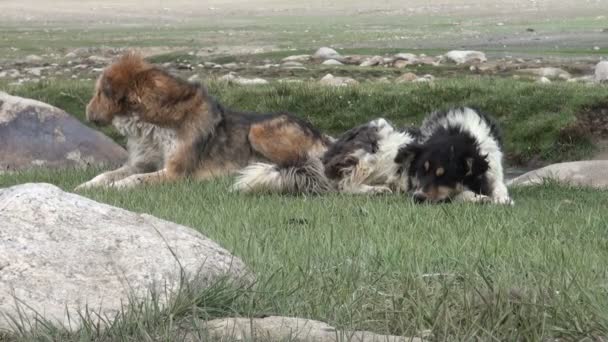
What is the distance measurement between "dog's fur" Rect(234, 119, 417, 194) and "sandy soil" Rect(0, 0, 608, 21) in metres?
84.9

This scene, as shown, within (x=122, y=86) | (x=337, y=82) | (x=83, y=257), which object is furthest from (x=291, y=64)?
(x=83, y=257)

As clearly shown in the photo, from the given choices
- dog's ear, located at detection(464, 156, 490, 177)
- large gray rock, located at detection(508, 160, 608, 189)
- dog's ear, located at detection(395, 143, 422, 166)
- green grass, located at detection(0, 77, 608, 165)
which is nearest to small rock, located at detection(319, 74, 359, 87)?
green grass, located at detection(0, 77, 608, 165)

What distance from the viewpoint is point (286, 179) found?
32.4ft

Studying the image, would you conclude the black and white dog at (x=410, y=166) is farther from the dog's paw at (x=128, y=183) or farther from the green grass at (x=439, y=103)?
the green grass at (x=439, y=103)

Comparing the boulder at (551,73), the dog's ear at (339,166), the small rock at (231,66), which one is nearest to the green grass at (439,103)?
the dog's ear at (339,166)

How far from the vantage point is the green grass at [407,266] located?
3.96 metres

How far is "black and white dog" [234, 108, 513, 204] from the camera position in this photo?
9.46 meters

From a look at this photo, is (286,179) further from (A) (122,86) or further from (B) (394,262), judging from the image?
(B) (394,262)

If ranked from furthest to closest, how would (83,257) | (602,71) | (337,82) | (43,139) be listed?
(602,71), (337,82), (43,139), (83,257)

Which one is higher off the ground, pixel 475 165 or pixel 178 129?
pixel 178 129

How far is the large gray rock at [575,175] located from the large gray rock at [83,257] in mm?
6569

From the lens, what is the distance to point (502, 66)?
91.4 feet

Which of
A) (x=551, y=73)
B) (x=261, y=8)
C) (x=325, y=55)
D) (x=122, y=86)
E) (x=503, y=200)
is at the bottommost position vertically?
(x=261, y=8)

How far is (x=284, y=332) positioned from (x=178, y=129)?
7.60 m
